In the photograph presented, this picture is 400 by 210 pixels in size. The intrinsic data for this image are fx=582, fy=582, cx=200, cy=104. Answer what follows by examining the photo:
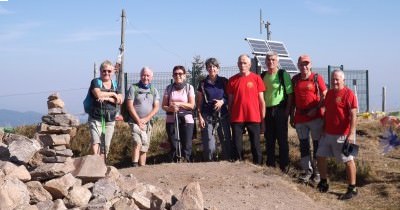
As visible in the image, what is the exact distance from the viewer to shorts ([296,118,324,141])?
8.02 m

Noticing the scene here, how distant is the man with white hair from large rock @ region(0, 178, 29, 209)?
2.65m

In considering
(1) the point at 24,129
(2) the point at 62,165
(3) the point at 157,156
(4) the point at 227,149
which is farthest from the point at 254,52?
(2) the point at 62,165

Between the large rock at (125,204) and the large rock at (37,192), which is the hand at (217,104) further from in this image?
the large rock at (37,192)

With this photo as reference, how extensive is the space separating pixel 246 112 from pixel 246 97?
0.22 m

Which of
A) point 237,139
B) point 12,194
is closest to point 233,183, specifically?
point 237,139

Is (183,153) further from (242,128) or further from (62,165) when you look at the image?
(62,165)

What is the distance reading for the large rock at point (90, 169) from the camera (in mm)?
6293

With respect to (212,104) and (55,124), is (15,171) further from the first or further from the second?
(55,124)

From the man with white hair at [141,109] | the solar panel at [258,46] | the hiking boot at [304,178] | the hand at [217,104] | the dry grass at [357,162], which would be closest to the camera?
the dry grass at [357,162]

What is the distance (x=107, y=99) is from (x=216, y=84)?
5.38 ft

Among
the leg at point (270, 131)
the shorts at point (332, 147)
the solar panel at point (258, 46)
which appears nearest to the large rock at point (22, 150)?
the leg at point (270, 131)

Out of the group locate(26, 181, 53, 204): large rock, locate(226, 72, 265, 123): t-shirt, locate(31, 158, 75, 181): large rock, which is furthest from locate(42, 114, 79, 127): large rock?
locate(26, 181, 53, 204): large rock

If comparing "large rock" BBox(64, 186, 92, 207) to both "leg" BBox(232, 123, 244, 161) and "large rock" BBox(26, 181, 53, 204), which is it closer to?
"large rock" BBox(26, 181, 53, 204)

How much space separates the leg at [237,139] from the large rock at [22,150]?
2795 mm
